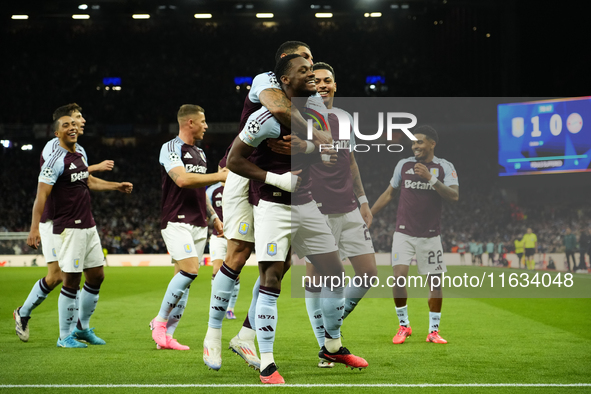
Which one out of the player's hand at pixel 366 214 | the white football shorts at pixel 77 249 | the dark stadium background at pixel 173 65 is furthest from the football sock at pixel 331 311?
the dark stadium background at pixel 173 65

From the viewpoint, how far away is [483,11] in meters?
30.0

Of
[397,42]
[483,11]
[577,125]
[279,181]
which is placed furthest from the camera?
[397,42]

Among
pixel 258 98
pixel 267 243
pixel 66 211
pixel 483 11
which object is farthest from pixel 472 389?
pixel 483 11

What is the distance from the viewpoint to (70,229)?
237 inches

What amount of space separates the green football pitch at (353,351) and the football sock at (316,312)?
0.85 ft

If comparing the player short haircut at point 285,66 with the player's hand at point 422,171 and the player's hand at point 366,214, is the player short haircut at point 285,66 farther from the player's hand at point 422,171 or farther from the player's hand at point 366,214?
the player's hand at point 422,171

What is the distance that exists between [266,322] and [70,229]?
2.83 meters

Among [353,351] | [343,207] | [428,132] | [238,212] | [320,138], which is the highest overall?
[428,132]

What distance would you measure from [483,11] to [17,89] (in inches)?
1008

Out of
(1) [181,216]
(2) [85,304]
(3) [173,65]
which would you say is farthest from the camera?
(3) [173,65]

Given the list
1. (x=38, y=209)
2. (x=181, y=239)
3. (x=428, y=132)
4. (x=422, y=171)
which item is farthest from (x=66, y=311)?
(x=428, y=132)

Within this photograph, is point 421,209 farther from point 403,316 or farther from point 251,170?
point 251,170

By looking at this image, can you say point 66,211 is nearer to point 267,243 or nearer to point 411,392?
point 267,243

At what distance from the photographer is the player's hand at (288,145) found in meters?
4.20
